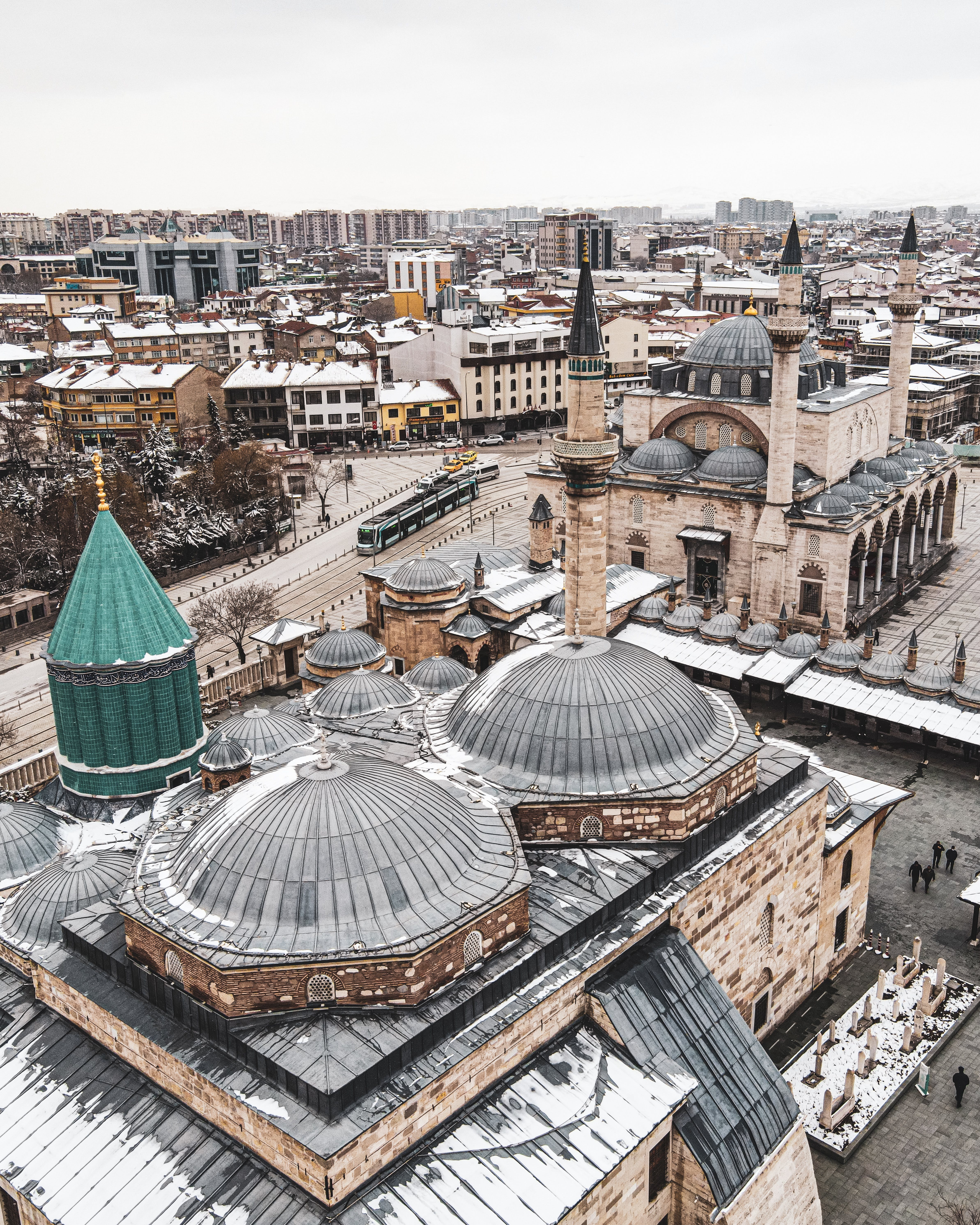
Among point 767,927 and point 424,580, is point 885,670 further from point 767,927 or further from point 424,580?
point 767,927


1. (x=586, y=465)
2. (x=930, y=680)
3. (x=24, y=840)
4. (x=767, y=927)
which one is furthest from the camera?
(x=930, y=680)

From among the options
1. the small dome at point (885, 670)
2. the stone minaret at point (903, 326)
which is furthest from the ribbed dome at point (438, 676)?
the stone minaret at point (903, 326)

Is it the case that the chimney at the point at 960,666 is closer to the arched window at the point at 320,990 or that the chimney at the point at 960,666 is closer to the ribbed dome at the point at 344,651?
the ribbed dome at the point at 344,651

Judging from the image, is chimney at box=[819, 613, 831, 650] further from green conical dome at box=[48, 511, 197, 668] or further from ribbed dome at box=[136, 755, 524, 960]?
ribbed dome at box=[136, 755, 524, 960]

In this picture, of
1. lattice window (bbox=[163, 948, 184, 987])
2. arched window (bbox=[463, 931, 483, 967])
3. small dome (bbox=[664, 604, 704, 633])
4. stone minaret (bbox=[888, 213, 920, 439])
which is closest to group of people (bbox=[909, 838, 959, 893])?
small dome (bbox=[664, 604, 704, 633])

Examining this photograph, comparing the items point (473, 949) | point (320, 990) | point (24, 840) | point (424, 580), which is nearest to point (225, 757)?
point (24, 840)
